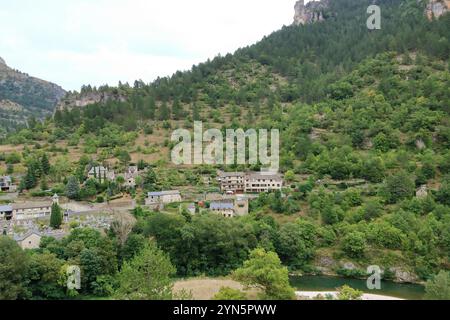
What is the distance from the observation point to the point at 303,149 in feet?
137

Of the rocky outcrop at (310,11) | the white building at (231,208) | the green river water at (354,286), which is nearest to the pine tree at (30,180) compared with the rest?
the white building at (231,208)

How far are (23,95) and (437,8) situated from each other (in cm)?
13656

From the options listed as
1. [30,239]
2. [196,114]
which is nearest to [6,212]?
[30,239]

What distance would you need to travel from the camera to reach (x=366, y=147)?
42.1 meters

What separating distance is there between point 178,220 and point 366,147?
22827 mm

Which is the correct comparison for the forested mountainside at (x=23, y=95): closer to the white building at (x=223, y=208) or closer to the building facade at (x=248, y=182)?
the building facade at (x=248, y=182)

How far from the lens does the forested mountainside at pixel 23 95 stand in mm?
136087

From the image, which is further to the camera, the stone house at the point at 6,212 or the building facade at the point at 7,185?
the building facade at the point at 7,185

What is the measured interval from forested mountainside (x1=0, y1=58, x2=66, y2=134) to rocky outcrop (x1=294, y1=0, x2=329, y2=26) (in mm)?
81164

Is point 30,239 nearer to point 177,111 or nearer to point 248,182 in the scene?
point 248,182

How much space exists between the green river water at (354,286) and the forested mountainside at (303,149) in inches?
37.3

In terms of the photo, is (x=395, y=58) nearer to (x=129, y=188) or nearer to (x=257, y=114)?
(x=257, y=114)
